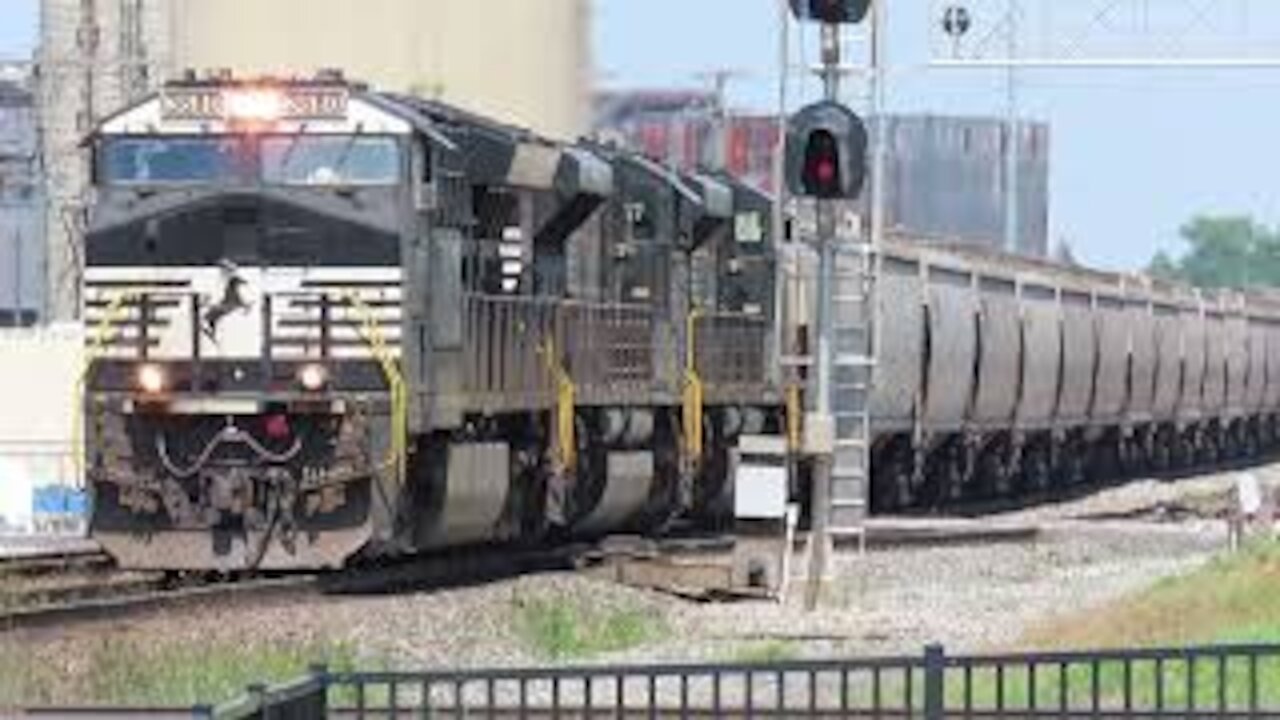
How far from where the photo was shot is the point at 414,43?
216 feet

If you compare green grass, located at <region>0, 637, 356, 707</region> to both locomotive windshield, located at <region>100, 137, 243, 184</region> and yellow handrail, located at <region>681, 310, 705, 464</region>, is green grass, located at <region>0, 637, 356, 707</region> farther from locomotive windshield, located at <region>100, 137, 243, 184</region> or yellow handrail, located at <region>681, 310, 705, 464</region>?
yellow handrail, located at <region>681, 310, 705, 464</region>

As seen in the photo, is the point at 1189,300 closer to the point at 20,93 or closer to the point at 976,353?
the point at 976,353

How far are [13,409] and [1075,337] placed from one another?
17355 mm

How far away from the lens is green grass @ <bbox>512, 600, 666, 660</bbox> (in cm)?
2016

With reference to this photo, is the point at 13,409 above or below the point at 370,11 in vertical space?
below

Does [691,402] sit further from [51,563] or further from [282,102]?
[282,102]

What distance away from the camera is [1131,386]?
5344 centimetres

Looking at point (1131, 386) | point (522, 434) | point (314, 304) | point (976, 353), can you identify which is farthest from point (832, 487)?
point (1131, 386)

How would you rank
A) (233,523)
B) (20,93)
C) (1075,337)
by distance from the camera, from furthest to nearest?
(20,93) < (1075,337) < (233,523)

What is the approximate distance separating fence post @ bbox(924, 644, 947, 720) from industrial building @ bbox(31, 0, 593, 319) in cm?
3762

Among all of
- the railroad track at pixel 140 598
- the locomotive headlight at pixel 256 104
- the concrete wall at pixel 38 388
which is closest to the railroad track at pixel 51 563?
the railroad track at pixel 140 598

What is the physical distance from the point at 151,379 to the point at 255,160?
188 cm

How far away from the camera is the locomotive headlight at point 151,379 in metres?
23.4

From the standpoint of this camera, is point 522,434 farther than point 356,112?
Yes
